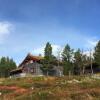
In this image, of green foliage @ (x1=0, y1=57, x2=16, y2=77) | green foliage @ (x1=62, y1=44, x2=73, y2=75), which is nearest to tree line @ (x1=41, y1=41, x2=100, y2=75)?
green foliage @ (x1=62, y1=44, x2=73, y2=75)

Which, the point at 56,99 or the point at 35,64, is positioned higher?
the point at 35,64

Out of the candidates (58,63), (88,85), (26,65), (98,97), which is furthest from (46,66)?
(98,97)

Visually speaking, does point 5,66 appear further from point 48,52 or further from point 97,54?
point 97,54

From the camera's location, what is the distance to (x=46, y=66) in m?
84.0

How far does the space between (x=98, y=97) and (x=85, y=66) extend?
54.7 m

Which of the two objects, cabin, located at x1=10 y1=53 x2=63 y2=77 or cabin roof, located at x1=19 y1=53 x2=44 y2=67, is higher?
cabin roof, located at x1=19 y1=53 x2=44 y2=67

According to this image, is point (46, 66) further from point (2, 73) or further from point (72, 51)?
point (2, 73)

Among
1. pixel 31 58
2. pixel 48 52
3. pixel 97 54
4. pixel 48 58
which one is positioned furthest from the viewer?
pixel 31 58

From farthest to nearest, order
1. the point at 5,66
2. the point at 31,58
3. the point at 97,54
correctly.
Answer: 1. the point at 5,66
2. the point at 31,58
3. the point at 97,54

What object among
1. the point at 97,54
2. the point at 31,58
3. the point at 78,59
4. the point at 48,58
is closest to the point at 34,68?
the point at 31,58

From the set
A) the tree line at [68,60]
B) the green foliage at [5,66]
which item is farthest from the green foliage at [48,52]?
the green foliage at [5,66]

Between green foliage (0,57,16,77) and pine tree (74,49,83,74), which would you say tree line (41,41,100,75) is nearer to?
pine tree (74,49,83,74)

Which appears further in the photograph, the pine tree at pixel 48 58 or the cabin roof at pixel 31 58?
the cabin roof at pixel 31 58

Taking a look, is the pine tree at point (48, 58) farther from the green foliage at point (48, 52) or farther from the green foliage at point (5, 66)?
the green foliage at point (5, 66)
